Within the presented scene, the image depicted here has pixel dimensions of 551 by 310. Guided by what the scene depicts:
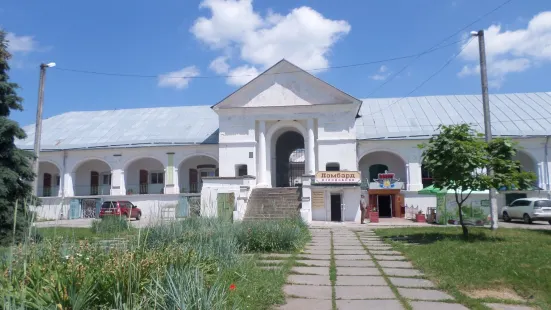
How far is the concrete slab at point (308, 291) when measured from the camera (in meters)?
6.25

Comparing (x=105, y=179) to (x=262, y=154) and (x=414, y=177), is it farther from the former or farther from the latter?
(x=414, y=177)

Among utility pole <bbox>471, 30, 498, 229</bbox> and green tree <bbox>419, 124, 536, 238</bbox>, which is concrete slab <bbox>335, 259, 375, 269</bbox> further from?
utility pole <bbox>471, 30, 498, 229</bbox>

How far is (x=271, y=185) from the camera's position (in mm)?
28672

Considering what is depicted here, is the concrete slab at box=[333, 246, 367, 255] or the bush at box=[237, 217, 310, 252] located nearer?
the bush at box=[237, 217, 310, 252]

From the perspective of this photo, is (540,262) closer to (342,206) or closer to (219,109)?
(342,206)

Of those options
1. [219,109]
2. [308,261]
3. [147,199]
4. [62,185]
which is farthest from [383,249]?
[62,185]

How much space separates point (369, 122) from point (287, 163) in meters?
7.42

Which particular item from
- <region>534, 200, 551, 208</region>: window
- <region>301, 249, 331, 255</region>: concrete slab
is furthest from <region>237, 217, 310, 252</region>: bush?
<region>534, 200, 551, 208</region>: window

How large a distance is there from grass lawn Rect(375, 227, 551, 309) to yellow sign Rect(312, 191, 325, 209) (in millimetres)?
10005

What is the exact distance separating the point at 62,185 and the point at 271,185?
16.1m

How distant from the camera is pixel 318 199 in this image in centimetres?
2369

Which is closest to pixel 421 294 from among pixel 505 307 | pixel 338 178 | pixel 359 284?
pixel 359 284

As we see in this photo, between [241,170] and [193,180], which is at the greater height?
[241,170]

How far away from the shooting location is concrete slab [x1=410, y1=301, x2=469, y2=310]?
5.70 m
